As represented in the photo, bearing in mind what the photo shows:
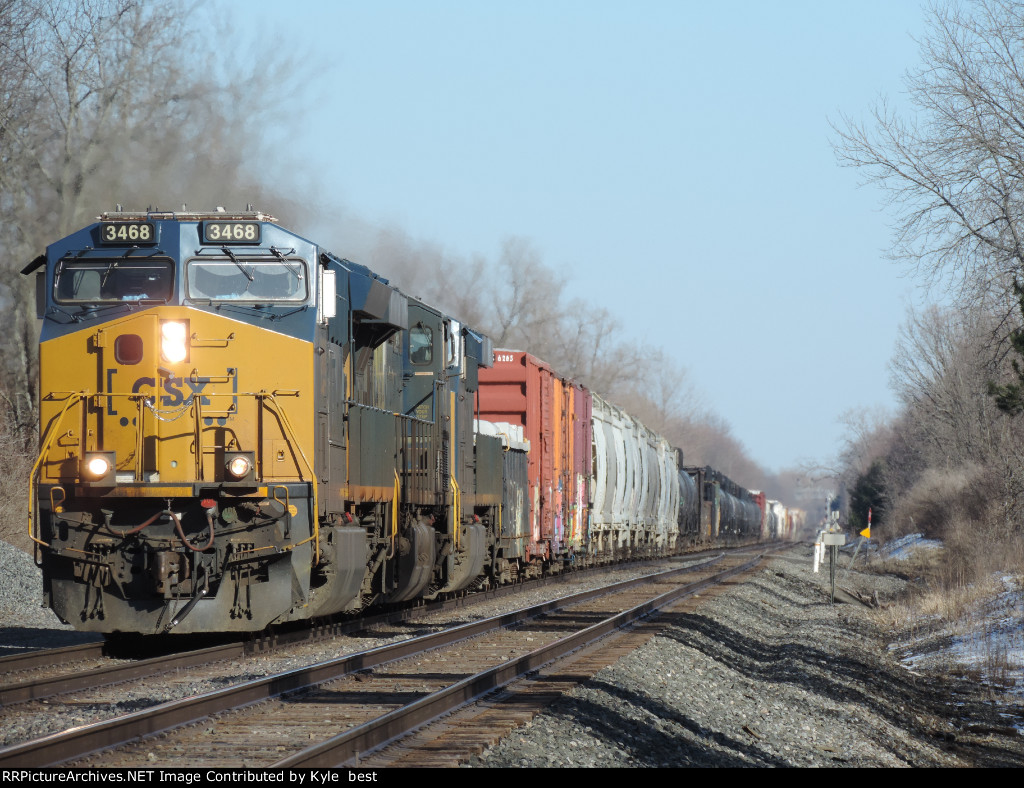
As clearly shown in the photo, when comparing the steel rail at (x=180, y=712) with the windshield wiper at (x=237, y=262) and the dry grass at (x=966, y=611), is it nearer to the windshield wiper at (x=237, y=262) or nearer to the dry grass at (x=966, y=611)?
the windshield wiper at (x=237, y=262)

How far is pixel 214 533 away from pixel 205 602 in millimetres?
610

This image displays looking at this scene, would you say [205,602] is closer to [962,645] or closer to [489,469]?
[489,469]

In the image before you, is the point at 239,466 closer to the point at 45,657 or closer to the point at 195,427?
the point at 195,427

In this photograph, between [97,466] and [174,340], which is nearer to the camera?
[97,466]

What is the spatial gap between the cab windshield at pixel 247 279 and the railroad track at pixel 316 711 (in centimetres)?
345

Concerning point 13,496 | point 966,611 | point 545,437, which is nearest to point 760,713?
point 966,611

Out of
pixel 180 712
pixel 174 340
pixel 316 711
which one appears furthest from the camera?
pixel 174 340

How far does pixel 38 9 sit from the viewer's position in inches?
1021

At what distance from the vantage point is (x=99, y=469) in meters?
10.1

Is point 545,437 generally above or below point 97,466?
above

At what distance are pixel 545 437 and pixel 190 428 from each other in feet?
42.4

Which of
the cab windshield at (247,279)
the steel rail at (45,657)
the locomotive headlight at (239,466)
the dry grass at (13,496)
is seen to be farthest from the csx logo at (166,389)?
the dry grass at (13,496)

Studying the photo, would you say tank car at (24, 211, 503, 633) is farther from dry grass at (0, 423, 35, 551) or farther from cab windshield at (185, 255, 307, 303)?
dry grass at (0, 423, 35, 551)

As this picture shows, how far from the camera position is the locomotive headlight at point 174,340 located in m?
10.5
